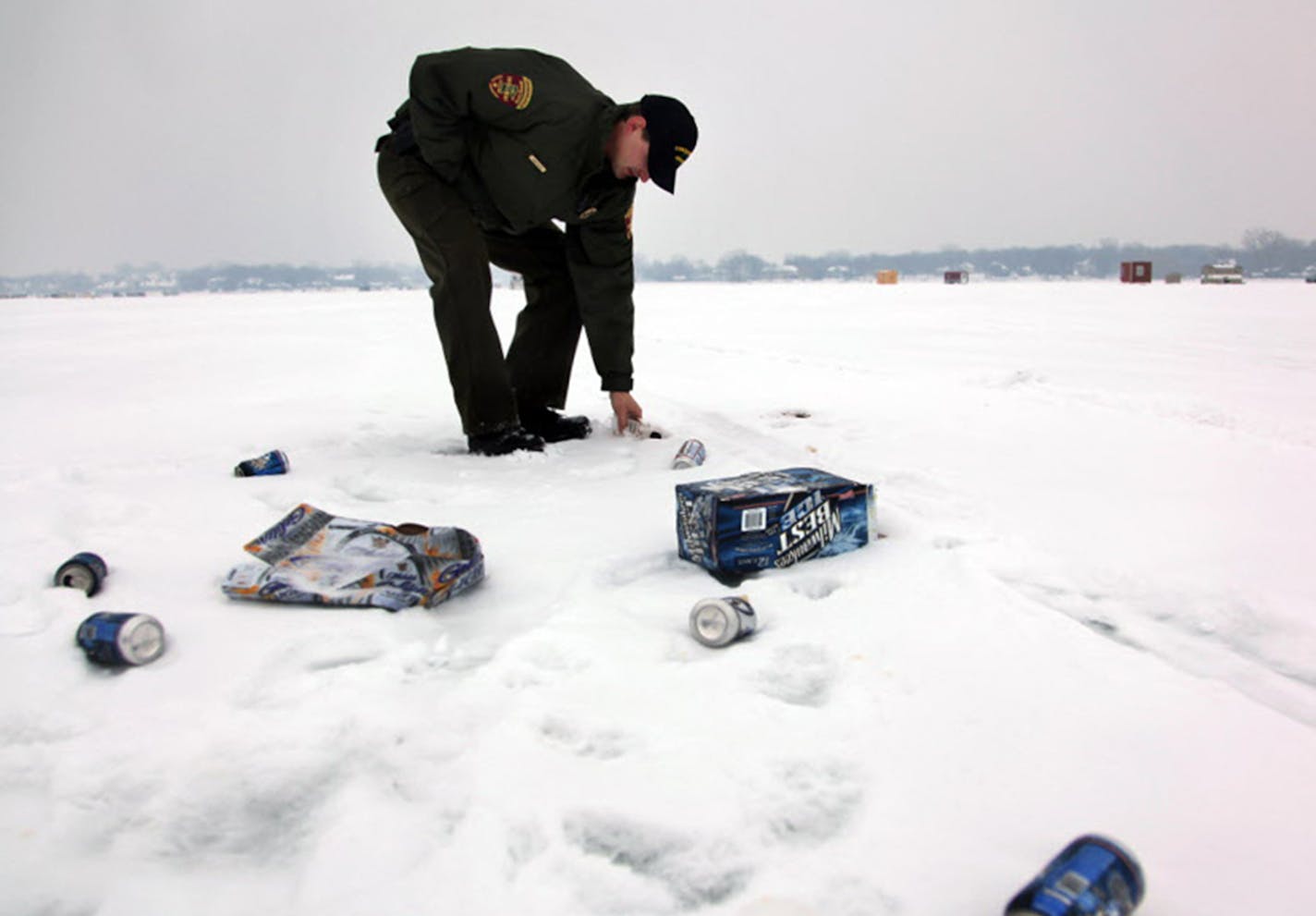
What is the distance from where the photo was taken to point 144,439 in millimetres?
3178

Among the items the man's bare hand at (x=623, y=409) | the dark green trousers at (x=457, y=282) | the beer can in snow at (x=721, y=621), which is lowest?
the beer can in snow at (x=721, y=621)

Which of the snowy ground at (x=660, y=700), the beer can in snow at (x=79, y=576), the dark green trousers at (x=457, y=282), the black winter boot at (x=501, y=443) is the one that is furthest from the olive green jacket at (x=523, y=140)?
the beer can in snow at (x=79, y=576)

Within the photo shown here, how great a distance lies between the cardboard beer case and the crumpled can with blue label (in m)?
0.47

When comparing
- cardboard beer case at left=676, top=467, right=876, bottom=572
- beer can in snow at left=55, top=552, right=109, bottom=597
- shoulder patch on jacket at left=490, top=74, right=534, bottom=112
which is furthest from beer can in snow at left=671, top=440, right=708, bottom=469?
beer can in snow at left=55, top=552, right=109, bottom=597

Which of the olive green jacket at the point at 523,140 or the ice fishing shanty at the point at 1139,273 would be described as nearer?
the olive green jacket at the point at 523,140

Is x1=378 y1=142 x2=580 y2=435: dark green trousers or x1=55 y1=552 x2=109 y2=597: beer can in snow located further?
x1=378 y1=142 x2=580 y2=435: dark green trousers

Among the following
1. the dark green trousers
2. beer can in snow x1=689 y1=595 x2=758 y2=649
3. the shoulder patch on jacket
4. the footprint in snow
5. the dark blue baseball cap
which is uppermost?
the shoulder patch on jacket

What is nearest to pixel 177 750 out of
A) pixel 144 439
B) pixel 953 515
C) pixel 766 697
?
pixel 766 697

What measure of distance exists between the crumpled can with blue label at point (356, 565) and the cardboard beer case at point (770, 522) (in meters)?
0.47

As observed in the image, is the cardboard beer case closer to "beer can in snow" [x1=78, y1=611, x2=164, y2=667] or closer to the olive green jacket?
"beer can in snow" [x1=78, y1=611, x2=164, y2=667]

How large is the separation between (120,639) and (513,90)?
2.02m

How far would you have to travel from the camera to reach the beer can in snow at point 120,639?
1.35m

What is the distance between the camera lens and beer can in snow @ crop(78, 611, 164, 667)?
1.35 meters

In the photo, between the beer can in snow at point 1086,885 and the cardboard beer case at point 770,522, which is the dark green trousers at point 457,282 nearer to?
the cardboard beer case at point 770,522
